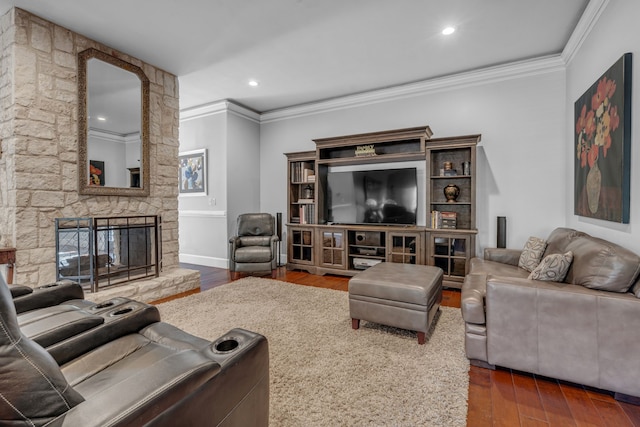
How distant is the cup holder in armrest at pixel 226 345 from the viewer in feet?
3.32

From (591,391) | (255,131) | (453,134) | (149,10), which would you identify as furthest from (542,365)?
(255,131)

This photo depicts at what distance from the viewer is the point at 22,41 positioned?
103 inches

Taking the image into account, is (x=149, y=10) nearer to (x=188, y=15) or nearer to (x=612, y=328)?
(x=188, y=15)

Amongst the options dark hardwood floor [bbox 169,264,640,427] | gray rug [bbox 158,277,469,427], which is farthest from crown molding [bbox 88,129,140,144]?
dark hardwood floor [bbox 169,264,640,427]

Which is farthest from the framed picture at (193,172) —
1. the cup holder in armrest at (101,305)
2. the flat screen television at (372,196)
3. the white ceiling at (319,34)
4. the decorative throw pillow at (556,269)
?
the decorative throw pillow at (556,269)

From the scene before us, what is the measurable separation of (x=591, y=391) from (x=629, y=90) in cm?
195

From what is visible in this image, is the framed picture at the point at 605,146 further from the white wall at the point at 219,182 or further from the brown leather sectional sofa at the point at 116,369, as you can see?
the white wall at the point at 219,182

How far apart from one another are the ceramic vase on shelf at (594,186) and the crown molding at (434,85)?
1.64 metres

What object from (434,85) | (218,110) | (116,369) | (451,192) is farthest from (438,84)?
(116,369)

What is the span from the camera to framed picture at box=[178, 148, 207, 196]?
516cm

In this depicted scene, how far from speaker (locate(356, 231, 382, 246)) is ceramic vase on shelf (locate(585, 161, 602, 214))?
7.45 feet

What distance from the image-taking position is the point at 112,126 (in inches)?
130

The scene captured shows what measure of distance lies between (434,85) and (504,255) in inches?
95.1

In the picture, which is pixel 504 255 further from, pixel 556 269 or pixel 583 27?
pixel 583 27
